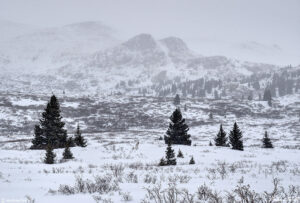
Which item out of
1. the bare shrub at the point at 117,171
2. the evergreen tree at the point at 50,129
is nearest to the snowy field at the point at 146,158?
the bare shrub at the point at 117,171

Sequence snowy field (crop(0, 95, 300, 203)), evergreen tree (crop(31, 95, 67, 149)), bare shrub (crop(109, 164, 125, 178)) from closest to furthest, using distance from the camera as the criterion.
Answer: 1. snowy field (crop(0, 95, 300, 203))
2. bare shrub (crop(109, 164, 125, 178))
3. evergreen tree (crop(31, 95, 67, 149))

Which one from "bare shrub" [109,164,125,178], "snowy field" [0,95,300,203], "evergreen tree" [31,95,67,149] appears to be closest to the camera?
"snowy field" [0,95,300,203]

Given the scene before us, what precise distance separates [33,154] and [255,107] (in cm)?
12916

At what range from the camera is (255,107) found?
13288 cm

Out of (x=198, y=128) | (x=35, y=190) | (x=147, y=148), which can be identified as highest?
(x=35, y=190)

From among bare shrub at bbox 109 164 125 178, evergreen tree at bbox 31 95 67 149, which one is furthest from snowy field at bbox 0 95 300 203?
evergreen tree at bbox 31 95 67 149

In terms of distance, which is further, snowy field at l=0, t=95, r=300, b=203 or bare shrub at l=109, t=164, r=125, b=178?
bare shrub at l=109, t=164, r=125, b=178

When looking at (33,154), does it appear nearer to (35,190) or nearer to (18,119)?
(35,190)

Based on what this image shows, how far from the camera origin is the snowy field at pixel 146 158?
21.0ft

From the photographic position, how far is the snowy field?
6406 mm

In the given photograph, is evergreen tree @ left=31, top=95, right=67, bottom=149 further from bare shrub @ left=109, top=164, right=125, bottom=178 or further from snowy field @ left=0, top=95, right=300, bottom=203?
bare shrub @ left=109, top=164, right=125, bottom=178

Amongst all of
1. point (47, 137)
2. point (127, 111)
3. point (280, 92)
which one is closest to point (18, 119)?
point (127, 111)

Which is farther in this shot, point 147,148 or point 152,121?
point 152,121

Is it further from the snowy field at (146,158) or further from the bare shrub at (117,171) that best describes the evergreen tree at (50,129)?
the bare shrub at (117,171)
